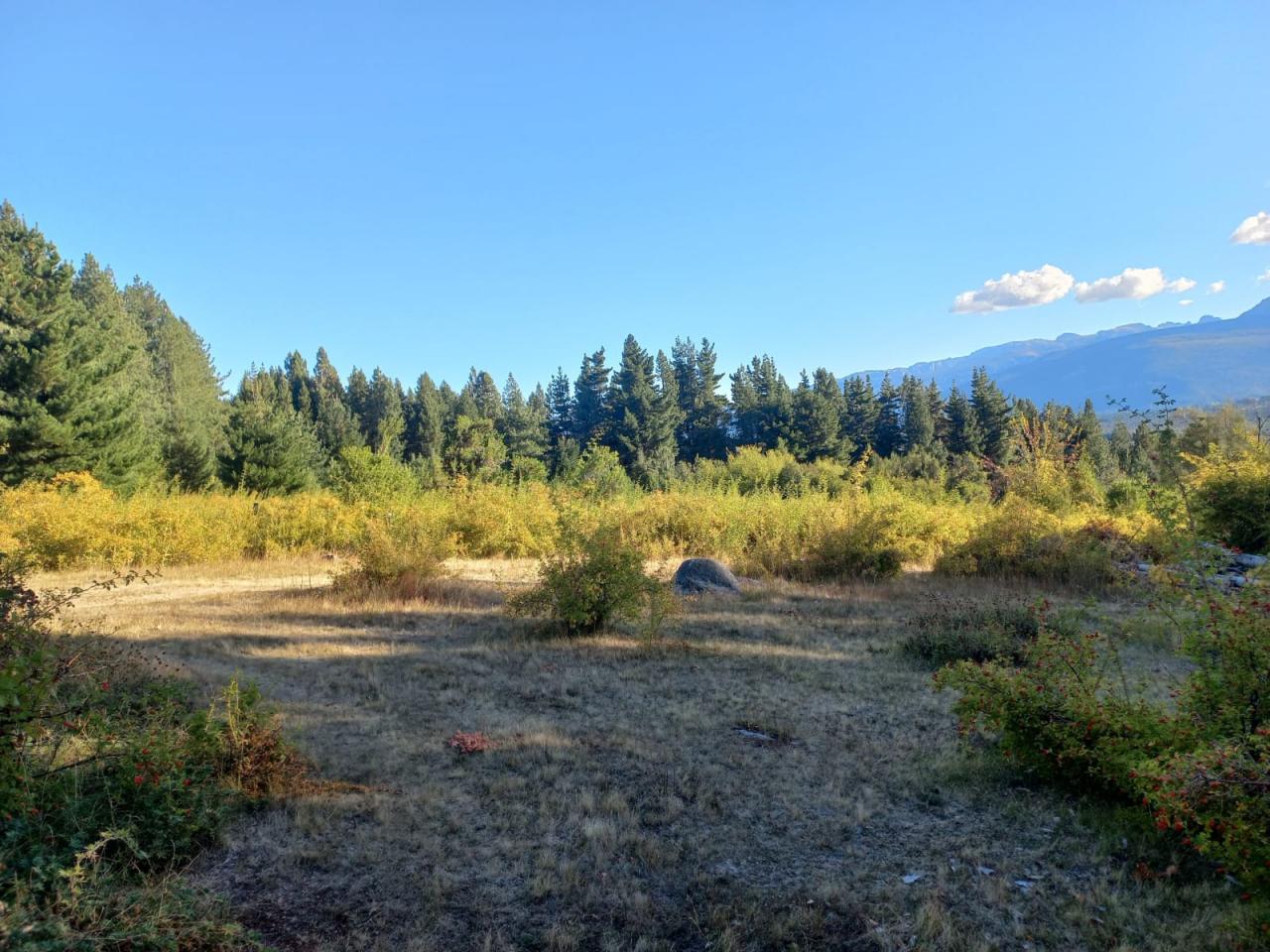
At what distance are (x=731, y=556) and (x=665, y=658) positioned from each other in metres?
7.05

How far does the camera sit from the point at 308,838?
329cm

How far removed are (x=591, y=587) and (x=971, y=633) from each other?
13.5 ft

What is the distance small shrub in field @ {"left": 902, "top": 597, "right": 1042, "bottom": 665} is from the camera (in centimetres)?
671

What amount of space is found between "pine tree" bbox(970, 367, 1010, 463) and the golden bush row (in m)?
32.0

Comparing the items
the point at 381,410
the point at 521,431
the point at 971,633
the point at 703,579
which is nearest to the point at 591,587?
the point at 703,579

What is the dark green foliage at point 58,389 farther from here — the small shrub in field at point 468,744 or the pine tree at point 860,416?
the pine tree at point 860,416

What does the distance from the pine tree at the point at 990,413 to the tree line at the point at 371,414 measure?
0.39ft

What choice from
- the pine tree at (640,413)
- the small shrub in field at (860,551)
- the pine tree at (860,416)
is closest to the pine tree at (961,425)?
the pine tree at (860,416)

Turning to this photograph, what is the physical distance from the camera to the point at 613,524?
9219mm

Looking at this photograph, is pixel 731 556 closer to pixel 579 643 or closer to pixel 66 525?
pixel 579 643

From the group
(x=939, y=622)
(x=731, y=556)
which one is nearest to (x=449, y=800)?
(x=939, y=622)

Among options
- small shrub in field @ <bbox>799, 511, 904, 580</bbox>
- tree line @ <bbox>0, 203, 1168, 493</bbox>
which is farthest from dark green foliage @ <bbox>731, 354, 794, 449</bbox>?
small shrub in field @ <bbox>799, 511, 904, 580</bbox>

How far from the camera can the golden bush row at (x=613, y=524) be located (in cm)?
1093

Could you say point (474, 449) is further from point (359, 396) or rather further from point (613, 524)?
point (359, 396)
